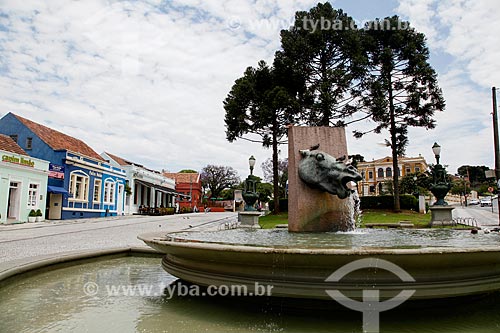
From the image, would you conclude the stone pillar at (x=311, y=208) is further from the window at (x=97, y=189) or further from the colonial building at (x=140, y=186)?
the colonial building at (x=140, y=186)

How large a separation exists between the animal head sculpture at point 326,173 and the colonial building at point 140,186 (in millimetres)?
36788

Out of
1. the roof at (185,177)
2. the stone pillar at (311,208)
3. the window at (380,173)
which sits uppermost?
the window at (380,173)

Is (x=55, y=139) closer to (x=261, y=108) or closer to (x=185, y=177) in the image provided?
(x=261, y=108)

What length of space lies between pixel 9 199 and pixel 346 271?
2700cm

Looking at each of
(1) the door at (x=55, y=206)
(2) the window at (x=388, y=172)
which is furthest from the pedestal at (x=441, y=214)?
(2) the window at (x=388, y=172)

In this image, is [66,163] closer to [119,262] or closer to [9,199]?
[9,199]

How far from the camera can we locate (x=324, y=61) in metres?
25.2

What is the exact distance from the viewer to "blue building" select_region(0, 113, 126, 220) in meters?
28.5

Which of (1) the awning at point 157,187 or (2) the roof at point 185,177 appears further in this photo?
(2) the roof at point 185,177

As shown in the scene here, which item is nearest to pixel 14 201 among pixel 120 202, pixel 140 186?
pixel 120 202

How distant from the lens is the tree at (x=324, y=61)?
913 inches

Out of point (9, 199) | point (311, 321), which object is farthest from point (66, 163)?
point (311, 321)

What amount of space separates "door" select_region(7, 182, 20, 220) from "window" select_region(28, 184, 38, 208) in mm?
1020

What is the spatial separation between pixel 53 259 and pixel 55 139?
30.0m
